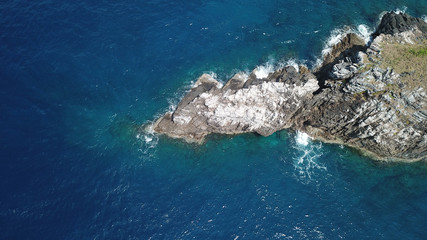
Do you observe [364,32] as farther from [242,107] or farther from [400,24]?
[242,107]

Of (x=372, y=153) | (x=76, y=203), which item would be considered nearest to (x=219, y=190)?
(x=76, y=203)

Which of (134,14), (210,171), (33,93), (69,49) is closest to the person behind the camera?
(210,171)

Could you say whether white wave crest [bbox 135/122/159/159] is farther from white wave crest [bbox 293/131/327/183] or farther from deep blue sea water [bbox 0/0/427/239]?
white wave crest [bbox 293/131/327/183]

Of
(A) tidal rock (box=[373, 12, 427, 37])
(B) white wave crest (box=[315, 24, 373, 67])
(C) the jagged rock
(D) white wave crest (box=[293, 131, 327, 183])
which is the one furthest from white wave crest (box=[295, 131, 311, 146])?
(A) tidal rock (box=[373, 12, 427, 37])

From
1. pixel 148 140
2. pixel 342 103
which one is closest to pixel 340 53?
pixel 342 103

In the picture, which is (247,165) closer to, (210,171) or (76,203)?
(210,171)
